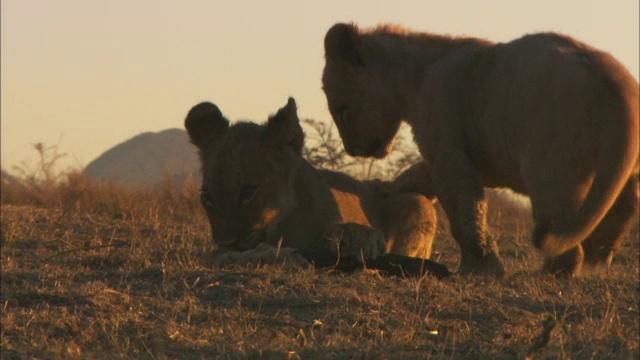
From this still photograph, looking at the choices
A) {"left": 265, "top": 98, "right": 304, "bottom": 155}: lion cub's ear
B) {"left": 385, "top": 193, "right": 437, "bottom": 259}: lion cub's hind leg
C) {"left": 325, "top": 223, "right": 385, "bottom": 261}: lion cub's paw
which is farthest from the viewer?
{"left": 385, "top": 193, "right": 437, "bottom": 259}: lion cub's hind leg

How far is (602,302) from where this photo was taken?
20.1ft

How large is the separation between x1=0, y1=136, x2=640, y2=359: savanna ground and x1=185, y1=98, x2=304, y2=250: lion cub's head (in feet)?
1.11

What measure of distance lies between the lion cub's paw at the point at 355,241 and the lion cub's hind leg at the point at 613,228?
3.86 ft

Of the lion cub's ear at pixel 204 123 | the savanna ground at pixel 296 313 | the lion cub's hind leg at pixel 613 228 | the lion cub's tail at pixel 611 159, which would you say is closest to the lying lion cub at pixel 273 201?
the lion cub's ear at pixel 204 123

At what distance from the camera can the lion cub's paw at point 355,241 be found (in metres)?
6.97

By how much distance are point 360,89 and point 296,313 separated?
8.24ft

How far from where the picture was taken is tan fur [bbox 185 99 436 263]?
7.04 metres

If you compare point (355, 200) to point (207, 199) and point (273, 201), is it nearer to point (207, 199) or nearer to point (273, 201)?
point (273, 201)

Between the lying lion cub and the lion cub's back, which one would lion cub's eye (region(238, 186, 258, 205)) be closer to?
the lying lion cub

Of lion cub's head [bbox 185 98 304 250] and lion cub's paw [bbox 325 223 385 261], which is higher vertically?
lion cub's head [bbox 185 98 304 250]

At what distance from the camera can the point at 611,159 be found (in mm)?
5945

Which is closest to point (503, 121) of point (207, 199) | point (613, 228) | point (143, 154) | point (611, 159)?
point (611, 159)

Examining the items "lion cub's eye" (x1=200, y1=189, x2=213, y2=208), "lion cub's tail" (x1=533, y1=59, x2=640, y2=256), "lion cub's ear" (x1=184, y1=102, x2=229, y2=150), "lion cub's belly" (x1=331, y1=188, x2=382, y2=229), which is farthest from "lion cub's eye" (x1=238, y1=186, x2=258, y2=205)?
"lion cub's tail" (x1=533, y1=59, x2=640, y2=256)

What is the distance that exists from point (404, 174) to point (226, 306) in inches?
122
